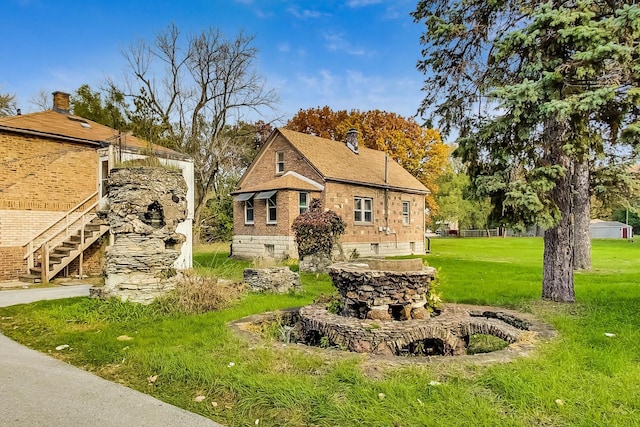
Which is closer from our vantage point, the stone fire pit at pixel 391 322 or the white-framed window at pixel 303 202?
the stone fire pit at pixel 391 322

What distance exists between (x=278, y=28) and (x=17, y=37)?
8.51m

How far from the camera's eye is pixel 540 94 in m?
6.73

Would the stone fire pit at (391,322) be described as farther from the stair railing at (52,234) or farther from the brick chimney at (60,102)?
the brick chimney at (60,102)

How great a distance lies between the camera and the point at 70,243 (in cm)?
1437

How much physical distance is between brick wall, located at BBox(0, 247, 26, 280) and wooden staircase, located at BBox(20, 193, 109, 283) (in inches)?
10.3

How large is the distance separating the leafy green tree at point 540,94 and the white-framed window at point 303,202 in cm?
1082

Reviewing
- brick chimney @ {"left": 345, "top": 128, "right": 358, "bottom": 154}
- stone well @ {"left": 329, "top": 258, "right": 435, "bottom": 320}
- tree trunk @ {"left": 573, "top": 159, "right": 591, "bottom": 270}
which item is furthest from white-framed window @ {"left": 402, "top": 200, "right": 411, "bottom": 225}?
stone well @ {"left": 329, "top": 258, "right": 435, "bottom": 320}

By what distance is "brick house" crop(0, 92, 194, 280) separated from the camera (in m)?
13.3

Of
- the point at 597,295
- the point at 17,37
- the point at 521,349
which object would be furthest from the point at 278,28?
the point at 521,349

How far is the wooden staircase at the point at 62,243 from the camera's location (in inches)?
509

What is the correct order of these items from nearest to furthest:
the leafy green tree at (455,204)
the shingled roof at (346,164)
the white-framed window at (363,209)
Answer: the shingled roof at (346,164) → the white-framed window at (363,209) → the leafy green tree at (455,204)

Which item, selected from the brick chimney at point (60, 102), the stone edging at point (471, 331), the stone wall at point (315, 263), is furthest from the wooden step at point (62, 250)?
the stone edging at point (471, 331)

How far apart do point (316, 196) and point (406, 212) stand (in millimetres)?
8115

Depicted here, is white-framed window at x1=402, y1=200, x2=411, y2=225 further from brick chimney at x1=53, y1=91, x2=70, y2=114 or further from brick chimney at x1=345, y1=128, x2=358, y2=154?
brick chimney at x1=53, y1=91, x2=70, y2=114
